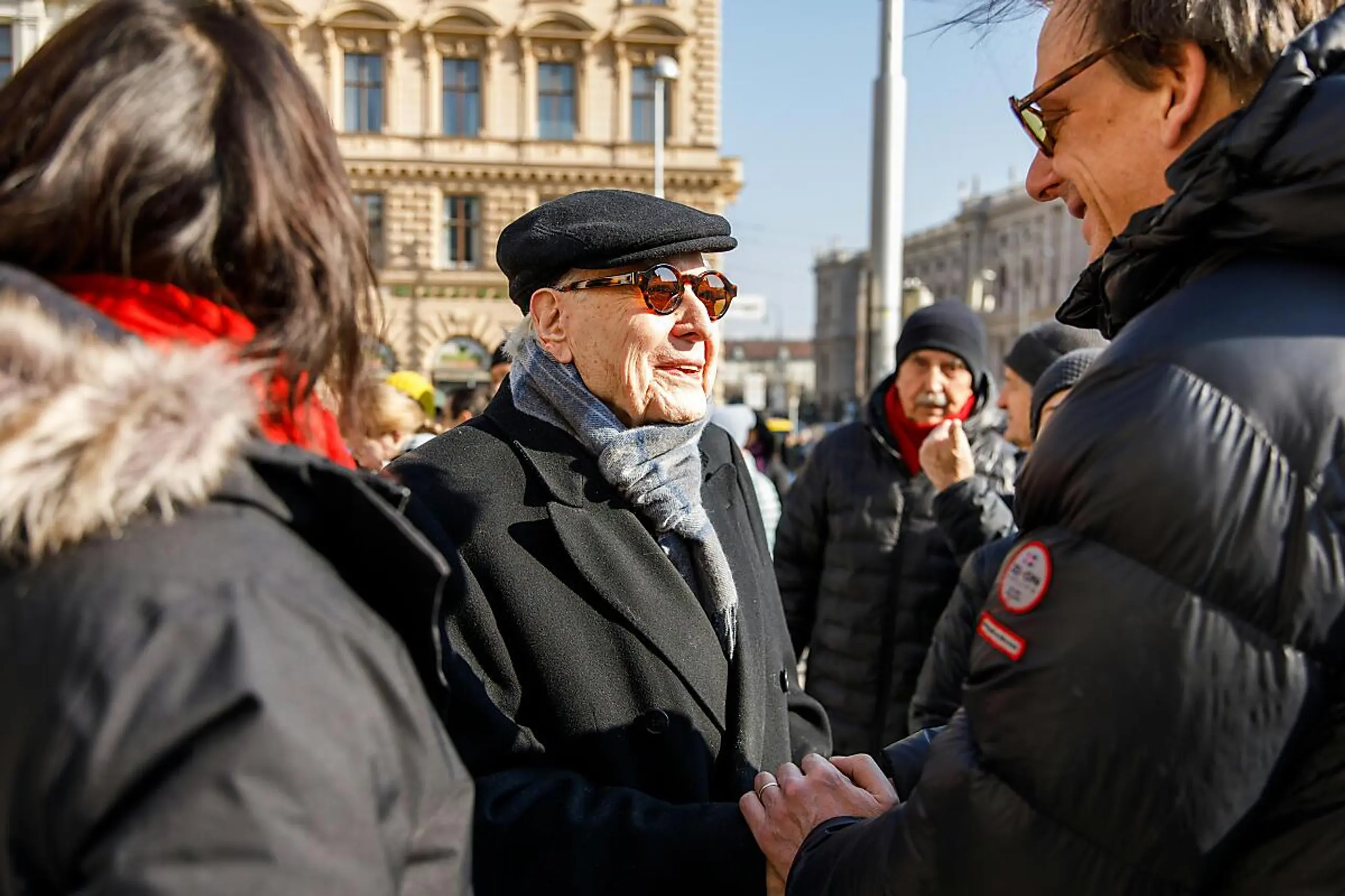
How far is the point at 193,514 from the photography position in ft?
3.43

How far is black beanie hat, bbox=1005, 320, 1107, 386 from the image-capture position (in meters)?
4.20

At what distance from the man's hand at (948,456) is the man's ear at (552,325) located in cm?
177

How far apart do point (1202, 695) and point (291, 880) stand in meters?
0.91

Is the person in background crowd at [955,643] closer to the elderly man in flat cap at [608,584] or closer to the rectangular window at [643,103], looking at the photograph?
the elderly man in flat cap at [608,584]

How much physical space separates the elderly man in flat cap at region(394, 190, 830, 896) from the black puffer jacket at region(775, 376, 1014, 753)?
148 centimetres

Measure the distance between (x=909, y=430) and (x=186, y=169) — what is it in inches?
132

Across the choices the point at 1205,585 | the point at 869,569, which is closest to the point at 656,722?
the point at 1205,585

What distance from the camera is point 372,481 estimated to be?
1223mm

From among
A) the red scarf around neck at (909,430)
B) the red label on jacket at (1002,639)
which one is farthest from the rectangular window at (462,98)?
the red label on jacket at (1002,639)

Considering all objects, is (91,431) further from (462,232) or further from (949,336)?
(462,232)

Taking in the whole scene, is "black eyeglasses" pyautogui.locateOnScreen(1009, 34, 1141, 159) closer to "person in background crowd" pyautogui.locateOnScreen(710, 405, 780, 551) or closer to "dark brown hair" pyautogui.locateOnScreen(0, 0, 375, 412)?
"dark brown hair" pyautogui.locateOnScreen(0, 0, 375, 412)

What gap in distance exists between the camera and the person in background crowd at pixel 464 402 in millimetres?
7828

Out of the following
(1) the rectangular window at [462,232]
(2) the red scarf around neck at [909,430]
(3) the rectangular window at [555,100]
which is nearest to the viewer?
(2) the red scarf around neck at [909,430]

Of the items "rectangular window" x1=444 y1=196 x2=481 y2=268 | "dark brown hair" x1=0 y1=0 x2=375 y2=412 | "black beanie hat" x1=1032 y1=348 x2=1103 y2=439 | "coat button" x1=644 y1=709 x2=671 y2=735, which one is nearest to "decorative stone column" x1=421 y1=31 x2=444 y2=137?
"rectangular window" x1=444 y1=196 x2=481 y2=268
